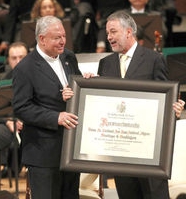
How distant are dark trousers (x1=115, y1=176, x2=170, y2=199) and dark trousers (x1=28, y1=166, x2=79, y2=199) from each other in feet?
1.15

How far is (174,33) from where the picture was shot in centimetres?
1067

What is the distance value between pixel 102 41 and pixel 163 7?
3.42 ft

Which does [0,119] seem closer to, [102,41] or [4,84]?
[4,84]

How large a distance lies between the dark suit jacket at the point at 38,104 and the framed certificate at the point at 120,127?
0.44 ft

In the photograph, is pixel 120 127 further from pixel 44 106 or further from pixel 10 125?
pixel 10 125

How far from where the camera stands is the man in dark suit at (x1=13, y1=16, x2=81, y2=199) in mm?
5082

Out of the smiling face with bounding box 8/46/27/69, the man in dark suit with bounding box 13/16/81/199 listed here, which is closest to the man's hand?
the man in dark suit with bounding box 13/16/81/199

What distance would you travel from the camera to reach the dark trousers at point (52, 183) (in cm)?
520

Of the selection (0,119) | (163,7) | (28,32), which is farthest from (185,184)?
(163,7)

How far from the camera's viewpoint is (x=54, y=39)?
5098 millimetres

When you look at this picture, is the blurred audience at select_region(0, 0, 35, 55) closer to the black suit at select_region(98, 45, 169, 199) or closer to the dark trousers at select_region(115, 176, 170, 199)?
the black suit at select_region(98, 45, 169, 199)

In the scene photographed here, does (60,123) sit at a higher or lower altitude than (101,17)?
lower

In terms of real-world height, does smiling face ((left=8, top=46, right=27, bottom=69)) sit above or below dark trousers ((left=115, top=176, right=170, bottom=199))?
above

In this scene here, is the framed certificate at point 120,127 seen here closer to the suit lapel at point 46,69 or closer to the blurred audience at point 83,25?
the suit lapel at point 46,69
